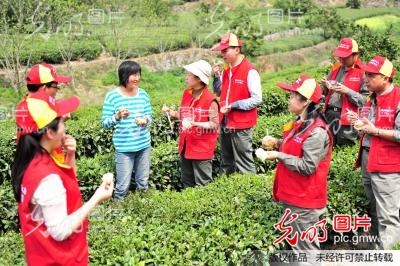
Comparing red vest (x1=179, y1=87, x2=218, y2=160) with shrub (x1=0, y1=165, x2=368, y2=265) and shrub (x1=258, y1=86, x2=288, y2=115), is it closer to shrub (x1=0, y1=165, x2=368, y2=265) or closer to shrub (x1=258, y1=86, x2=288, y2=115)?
shrub (x1=0, y1=165, x2=368, y2=265)

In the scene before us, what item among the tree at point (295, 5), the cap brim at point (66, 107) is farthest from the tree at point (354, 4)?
the cap brim at point (66, 107)

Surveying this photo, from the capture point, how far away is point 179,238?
13.5ft

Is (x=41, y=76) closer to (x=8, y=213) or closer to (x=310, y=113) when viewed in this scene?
(x=8, y=213)

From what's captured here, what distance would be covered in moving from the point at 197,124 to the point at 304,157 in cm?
172

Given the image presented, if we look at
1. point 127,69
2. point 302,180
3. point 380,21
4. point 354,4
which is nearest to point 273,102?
point 127,69

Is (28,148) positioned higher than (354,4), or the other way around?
(28,148)

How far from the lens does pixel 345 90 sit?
587cm

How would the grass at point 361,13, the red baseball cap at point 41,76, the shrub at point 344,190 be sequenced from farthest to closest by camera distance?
the grass at point 361,13 < the shrub at point 344,190 < the red baseball cap at point 41,76

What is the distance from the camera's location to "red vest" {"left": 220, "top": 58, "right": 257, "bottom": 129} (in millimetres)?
6020

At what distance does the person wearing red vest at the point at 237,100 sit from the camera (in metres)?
5.96

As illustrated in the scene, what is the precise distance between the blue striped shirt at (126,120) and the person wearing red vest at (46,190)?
253 cm

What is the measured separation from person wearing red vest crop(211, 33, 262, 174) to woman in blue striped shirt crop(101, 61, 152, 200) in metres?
1.02

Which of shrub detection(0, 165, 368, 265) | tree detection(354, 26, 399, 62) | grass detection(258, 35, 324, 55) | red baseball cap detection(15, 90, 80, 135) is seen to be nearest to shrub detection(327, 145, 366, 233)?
shrub detection(0, 165, 368, 265)

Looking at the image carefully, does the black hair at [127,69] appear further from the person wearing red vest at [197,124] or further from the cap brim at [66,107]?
the cap brim at [66,107]
